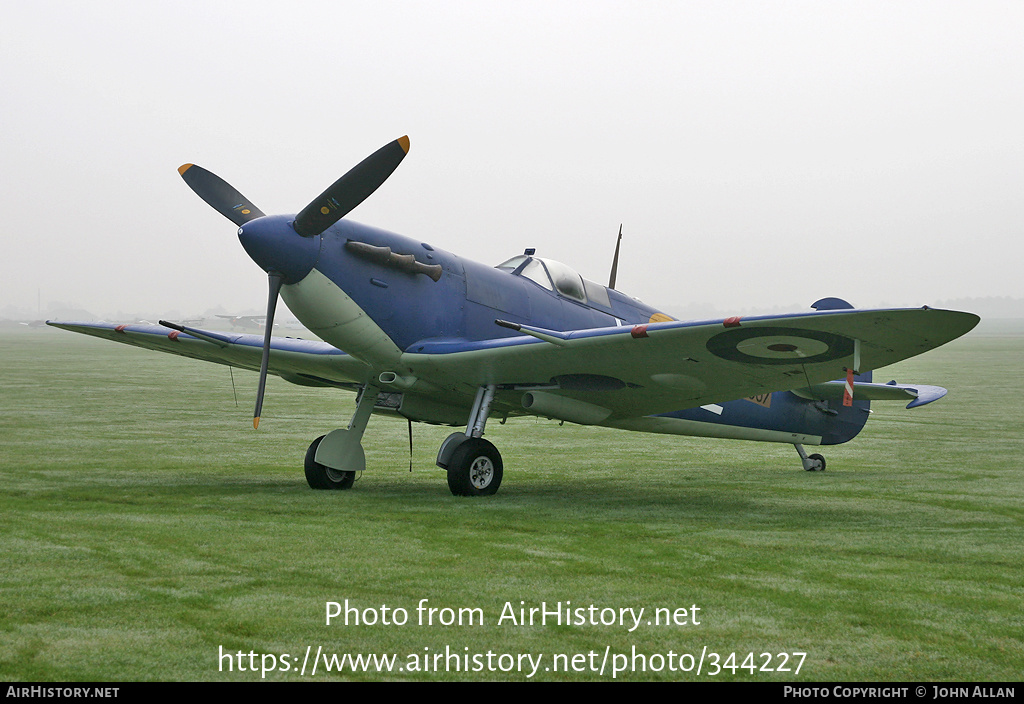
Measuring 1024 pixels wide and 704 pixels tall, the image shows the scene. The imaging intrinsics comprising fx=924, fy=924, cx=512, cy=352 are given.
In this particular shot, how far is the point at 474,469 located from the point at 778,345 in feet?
10.3

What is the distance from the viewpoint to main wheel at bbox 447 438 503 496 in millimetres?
8938

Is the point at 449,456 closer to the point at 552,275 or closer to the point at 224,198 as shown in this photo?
the point at 552,275

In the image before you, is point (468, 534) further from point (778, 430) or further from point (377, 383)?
Result: point (778, 430)

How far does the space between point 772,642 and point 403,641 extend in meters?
1.61

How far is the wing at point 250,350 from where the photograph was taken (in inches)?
405

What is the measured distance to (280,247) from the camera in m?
8.34

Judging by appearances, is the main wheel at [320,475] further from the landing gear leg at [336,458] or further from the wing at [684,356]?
the wing at [684,356]

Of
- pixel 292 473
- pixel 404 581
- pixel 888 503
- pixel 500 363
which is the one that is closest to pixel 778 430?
pixel 888 503

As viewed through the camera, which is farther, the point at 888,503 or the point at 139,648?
the point at 888,503

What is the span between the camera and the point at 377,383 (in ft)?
33.7

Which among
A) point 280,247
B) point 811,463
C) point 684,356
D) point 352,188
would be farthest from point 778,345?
point 811,463

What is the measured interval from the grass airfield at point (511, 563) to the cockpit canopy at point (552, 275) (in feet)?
7.39

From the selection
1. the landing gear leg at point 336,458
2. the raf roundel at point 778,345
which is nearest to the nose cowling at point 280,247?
the landing gear leg at point 336,458

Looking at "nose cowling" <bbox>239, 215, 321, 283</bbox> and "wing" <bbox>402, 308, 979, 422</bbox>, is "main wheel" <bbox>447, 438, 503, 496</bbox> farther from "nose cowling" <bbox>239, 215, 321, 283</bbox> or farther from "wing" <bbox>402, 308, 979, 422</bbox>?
"nose cowling" <bbox>239, 215, 321, 283</bbox>
